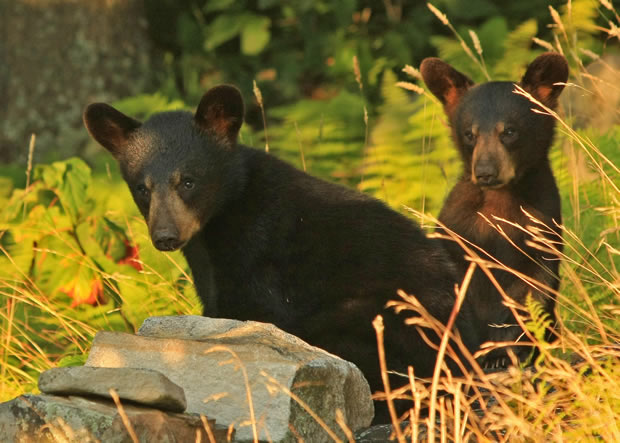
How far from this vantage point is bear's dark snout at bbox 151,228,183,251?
4.88 metres

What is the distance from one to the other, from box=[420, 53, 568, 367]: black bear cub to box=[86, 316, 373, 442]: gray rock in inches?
68.7

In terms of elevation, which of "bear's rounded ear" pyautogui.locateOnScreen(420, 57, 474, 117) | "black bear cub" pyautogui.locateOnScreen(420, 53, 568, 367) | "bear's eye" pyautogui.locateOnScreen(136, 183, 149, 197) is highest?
"bear's eye" pyautogui.locateOnScreen(136, 183, 149, 197)

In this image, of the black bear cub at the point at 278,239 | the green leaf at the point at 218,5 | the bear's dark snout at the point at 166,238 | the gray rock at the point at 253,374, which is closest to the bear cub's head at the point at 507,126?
the black bear cub at the point at 278,239

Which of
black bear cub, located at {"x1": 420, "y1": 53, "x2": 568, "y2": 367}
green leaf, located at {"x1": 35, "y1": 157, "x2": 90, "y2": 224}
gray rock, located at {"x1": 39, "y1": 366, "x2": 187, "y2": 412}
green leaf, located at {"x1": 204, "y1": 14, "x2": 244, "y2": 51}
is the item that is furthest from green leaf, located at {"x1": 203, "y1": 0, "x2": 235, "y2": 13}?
gray rock, located at {"x1": 39, "y1": 366, "x2": 187, "y2": 412}

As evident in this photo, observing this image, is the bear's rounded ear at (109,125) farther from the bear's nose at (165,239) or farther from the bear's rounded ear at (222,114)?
the bear's nose at (165,239)

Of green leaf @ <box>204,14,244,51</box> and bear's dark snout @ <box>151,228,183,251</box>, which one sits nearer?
bear's dark snout @ <box>151,228,183,251</box>

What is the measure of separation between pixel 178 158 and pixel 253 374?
1.66 meters

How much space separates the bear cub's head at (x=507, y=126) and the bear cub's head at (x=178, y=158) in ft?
4.92

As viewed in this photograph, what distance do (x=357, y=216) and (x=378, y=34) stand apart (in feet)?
20.7

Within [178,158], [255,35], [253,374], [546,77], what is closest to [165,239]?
[178,158]

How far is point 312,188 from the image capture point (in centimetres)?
514

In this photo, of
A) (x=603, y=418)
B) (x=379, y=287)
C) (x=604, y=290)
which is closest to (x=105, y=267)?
(x=379, y=287)

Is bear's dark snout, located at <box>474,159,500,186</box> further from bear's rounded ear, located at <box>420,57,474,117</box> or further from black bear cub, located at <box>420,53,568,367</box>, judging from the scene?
bear's rounded ear, located at <box>420,57,474,117</box>

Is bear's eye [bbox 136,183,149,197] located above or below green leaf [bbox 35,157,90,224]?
above
